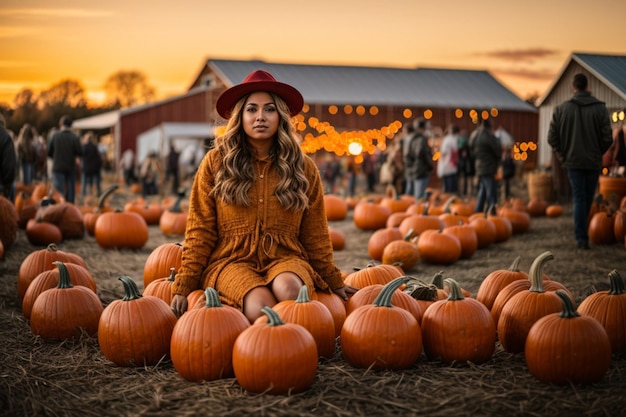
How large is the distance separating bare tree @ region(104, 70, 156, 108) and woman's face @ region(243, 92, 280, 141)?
7234 centimetres

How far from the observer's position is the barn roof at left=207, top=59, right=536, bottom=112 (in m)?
33.3

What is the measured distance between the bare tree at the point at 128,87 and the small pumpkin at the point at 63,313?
72.0m

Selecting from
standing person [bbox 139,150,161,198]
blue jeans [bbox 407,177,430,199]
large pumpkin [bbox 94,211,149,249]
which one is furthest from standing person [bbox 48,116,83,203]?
standing person [bbox 139,150,161,198]

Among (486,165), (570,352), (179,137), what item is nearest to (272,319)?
(570,352)

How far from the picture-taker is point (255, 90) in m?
4.53

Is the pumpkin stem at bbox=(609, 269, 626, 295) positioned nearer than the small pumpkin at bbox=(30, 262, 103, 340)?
Yes

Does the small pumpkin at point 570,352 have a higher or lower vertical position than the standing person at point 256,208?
lower

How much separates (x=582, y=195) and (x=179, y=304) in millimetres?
5685

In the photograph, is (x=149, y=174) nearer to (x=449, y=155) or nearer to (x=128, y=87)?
(x=449, y=155)

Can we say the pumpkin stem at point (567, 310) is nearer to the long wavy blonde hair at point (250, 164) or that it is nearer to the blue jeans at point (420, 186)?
the long wavy blonde hair at point (250, 164)

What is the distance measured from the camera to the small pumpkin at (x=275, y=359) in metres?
3.47

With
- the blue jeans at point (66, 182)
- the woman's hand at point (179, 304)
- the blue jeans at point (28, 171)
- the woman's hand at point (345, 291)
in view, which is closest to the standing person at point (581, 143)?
the woman's hand at point (345, 291)

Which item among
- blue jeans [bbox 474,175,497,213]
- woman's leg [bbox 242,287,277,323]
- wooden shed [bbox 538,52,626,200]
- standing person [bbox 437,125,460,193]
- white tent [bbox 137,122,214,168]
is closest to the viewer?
woman's leg [bbox 242,287,277,323]

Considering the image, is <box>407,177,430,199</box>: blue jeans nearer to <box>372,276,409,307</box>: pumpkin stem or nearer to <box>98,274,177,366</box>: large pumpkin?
<box>372,276,409,307</box>: pumpkin stem
